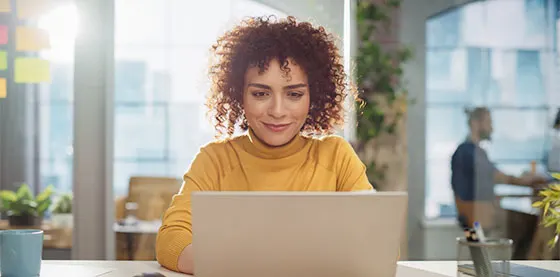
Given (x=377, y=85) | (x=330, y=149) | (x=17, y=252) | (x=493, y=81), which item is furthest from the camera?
(x=493, y=81)

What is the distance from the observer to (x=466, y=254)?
1.65 metres

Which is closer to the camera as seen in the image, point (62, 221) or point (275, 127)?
point (275, 127)

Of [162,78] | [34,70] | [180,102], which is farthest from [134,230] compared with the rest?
[34,70]

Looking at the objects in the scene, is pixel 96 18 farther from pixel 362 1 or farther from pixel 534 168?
pixel 534 168

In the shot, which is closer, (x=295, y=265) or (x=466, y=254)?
(x=295, y=265)

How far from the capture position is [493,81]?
473 centimetres

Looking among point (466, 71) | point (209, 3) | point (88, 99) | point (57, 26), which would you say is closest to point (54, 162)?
point (88, 99)

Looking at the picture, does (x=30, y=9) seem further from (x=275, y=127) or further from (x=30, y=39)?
(x=275, y=127)

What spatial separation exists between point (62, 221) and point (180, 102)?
1026mm

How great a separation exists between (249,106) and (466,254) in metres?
0.81

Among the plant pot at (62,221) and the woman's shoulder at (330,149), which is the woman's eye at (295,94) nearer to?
the woman's shoulder at (330,149)

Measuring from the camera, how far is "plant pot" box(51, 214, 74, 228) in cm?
423

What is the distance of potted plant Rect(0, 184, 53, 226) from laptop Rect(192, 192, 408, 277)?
10.6 feet

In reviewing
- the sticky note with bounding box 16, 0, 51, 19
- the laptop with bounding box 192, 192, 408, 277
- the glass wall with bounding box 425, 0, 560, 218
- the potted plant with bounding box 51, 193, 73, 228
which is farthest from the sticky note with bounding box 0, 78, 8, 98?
the laptop with bounding box 192, 192, 408, 277
